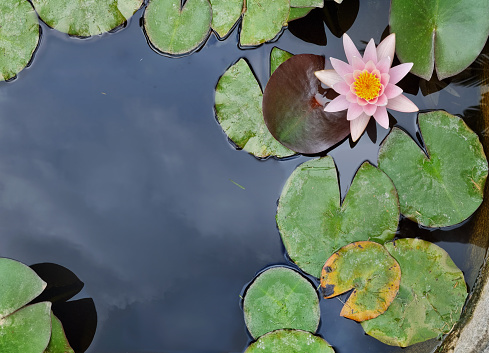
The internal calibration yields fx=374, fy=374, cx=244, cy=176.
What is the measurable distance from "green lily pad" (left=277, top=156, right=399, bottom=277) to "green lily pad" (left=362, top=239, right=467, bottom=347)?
0.15 meters

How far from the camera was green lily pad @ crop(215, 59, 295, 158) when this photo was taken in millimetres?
2037

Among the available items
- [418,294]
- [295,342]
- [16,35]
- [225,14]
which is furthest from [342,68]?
[16,35]

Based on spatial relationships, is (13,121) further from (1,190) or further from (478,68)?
(478,68)

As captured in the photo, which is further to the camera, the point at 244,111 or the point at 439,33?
the point at 244,111

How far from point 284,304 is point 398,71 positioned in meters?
1.32

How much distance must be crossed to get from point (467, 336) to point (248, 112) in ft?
5.56

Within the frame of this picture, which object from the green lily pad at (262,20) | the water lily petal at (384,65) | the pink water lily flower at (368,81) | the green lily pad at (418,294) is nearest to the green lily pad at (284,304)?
the green lily pad at (418,294)

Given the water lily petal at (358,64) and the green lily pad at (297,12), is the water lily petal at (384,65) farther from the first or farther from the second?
the green lily pad at (297,12)

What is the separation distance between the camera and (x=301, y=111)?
1971 millimetres

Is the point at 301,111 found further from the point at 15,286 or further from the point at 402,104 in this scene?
the point at 15,286

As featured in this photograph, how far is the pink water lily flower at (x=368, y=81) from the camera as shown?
177cm

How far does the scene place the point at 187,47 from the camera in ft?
6.87

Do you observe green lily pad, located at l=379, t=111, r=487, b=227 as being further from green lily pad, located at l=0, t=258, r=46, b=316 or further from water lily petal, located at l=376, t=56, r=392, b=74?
green lily pad, located at l=0, t=258, r=46, b=316

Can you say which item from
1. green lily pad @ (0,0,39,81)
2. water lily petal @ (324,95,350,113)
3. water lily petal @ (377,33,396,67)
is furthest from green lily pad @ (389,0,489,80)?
green lily pad @ (0,0,39,81)
